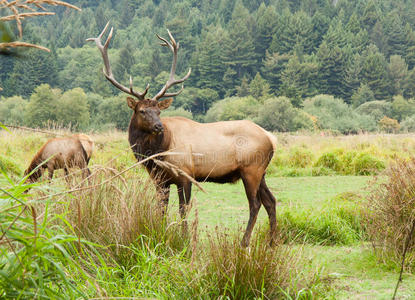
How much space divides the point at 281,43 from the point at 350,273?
106341 mm

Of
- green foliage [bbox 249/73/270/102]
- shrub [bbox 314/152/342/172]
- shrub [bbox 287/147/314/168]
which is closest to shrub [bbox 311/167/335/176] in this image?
shrub [bbox 314/152/342/172]

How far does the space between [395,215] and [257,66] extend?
10311 centimetres

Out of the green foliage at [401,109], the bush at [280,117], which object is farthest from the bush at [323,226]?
the green foliage at [401,109]

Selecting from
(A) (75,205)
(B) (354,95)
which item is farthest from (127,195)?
(B) (354,95)

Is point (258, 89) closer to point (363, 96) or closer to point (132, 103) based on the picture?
point (363, 96)

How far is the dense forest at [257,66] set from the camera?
75.7 m

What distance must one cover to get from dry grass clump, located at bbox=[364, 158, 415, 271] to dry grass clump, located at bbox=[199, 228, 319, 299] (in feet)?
5.06

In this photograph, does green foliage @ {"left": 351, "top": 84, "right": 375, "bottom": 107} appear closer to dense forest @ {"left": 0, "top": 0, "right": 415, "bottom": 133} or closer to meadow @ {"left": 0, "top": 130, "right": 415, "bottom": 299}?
dense forest @ {"left": 0, "top": 0, "right": 415, "bottom": 133}

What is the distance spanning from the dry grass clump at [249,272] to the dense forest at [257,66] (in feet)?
221

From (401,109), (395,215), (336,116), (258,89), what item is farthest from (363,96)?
(395,215)

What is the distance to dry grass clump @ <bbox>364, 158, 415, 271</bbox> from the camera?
4316 mm

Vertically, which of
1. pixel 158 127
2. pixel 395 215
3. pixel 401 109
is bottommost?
pixel 401 109

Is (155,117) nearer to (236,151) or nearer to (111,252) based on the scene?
(236,151)

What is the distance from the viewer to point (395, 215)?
444cm
